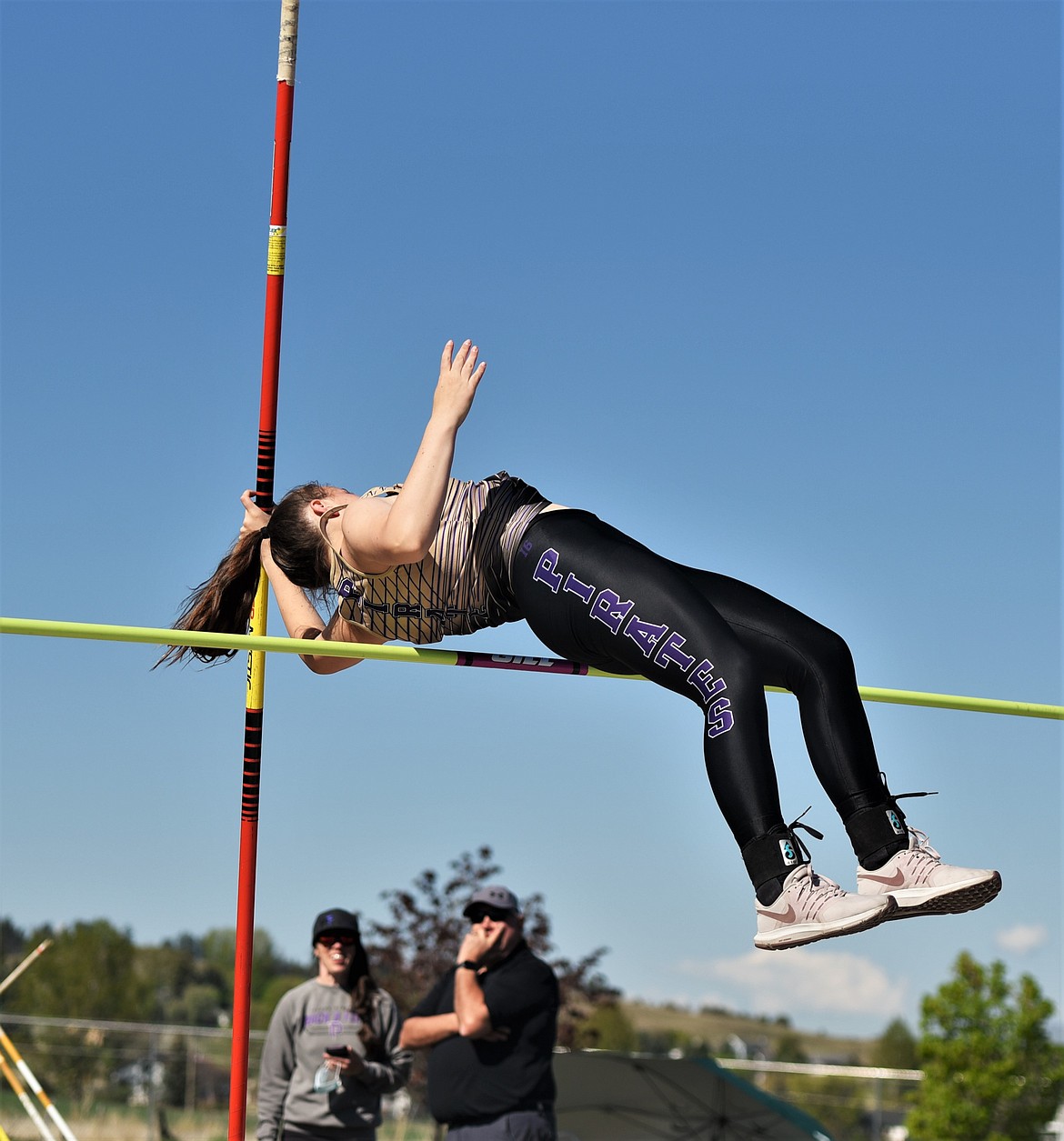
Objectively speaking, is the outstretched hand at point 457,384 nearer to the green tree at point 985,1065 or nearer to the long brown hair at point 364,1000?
the long brown hair at point 364,1000

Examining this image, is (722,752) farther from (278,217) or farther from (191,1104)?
(191,1104)

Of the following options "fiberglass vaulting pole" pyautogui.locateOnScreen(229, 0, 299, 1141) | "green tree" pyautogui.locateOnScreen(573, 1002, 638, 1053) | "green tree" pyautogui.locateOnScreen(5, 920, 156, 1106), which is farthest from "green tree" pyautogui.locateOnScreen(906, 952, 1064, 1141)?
"fiberglass vaulting pole" pyautogui.locateOnScreen(229, 0, 299, 1141)

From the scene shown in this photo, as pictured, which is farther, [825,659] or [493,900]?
[493,900]

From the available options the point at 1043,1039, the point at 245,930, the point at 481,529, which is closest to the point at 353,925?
the point at 245,930

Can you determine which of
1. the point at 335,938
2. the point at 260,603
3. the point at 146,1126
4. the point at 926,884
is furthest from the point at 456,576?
the point at 146,1126

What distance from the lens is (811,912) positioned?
9.53ft

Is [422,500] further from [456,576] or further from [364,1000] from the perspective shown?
[364,1000]

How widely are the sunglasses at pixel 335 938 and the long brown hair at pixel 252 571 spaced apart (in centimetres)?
157

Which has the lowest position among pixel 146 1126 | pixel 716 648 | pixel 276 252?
pixel 146 1126

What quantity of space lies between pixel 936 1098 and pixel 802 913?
19.3 meters

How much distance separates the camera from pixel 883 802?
125 inches

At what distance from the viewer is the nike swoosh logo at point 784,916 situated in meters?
2.94

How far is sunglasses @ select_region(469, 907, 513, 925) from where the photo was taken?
5.14m

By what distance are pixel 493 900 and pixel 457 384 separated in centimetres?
232
